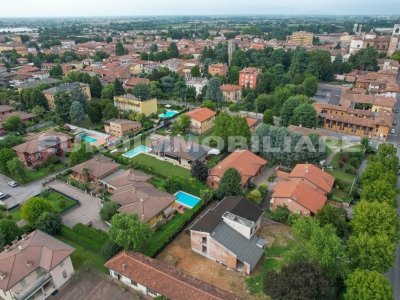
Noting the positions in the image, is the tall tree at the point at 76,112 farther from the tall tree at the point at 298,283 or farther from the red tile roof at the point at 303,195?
the tall tree at the point at 298,283

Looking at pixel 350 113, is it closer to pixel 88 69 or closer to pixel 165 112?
pixel 165 112

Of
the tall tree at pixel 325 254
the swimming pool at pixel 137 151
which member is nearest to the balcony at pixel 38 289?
the tall tree at pixel 325 254

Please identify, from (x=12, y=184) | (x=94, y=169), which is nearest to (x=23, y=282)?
(x=94, y=169)

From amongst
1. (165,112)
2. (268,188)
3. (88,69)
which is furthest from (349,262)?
(88,69)

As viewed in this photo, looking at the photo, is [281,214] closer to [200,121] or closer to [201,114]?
[200,121]

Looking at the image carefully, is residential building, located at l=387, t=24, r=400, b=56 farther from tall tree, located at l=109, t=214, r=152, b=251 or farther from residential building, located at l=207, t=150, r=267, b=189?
tall tree, located at l=109, t=214, r=152, b=251

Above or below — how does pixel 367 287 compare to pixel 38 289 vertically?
above

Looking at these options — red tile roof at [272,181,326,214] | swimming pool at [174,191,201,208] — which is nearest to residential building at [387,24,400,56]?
red tile roof at [272,181,326,214]
